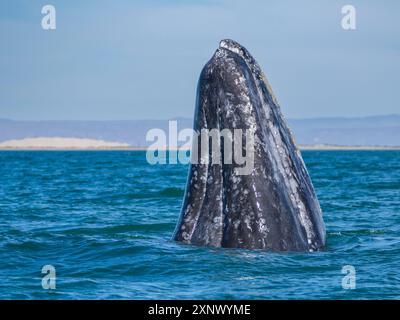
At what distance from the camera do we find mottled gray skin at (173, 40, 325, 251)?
880cm

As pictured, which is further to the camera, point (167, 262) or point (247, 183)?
point (167, 262)

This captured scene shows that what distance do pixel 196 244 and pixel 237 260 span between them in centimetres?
69

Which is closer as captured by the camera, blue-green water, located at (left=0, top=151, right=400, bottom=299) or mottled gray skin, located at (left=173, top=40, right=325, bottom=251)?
blue-green water, located at (left=0, top=151, right=400, bottom=299)

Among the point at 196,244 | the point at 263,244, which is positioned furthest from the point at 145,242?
the point at 263,244

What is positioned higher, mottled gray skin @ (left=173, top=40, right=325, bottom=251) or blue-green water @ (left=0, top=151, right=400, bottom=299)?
mottled gray skin @ (left=173, top=40, right=325, bottom=251)

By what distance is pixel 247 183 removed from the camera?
891cm

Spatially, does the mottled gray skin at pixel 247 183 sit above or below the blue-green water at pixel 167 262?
above

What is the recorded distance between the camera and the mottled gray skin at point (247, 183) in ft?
28.9

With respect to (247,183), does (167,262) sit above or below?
below

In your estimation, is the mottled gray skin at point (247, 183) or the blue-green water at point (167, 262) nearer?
the blue-green water at point (167, 262)

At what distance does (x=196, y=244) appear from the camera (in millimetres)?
9219

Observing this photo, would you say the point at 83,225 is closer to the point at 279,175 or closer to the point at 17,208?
the point at 17,208
